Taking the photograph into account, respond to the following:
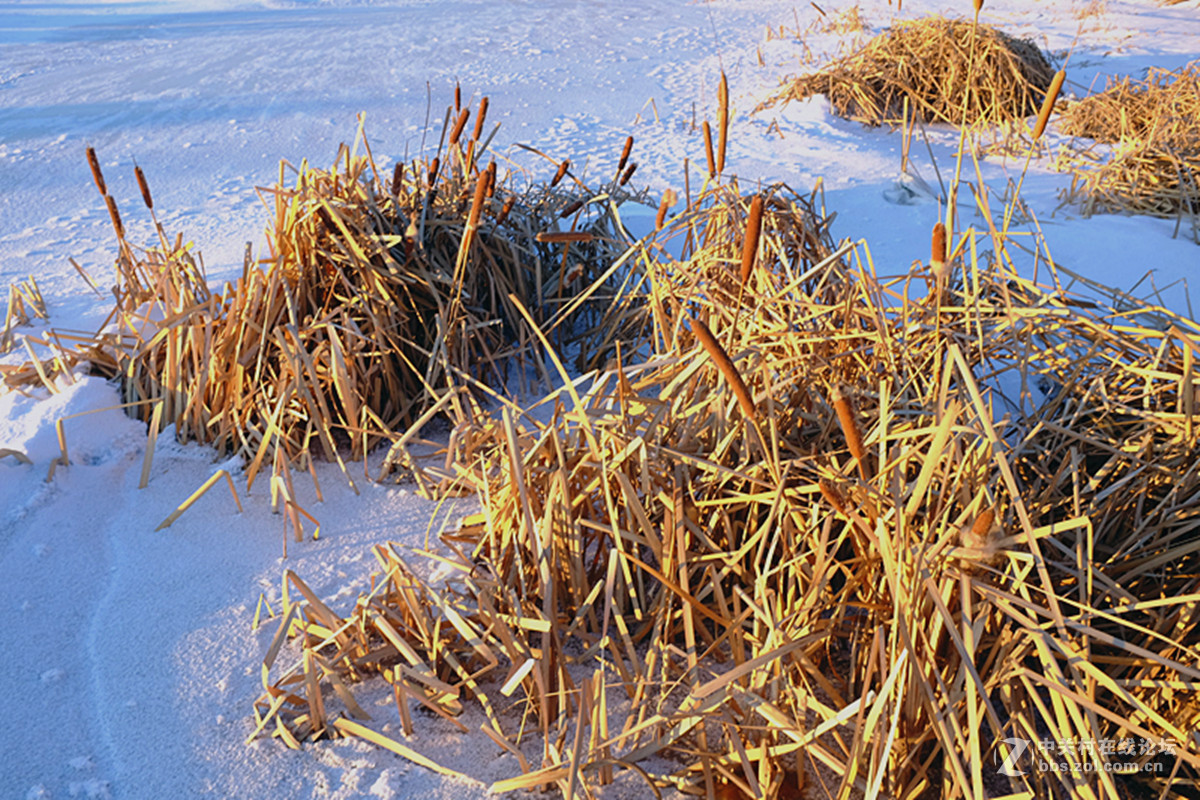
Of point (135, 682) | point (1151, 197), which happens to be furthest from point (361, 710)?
point (1151, 197)

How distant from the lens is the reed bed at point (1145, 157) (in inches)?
97.6

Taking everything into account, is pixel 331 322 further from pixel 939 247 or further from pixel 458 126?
pixel 939 247

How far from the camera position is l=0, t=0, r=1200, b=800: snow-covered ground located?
3.65 feet

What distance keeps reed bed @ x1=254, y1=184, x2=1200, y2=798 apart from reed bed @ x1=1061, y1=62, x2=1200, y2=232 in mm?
1403

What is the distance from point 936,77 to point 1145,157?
126cm

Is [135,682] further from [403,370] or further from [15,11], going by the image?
[15,11]

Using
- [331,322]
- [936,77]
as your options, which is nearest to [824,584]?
[331,322]

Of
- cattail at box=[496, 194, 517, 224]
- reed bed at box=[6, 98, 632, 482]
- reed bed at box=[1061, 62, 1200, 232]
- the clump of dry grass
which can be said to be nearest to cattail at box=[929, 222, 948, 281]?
reed bed at box=[6, 98, 632, 482]

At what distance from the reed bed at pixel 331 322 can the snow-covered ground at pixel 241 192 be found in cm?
11

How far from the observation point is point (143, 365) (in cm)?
173

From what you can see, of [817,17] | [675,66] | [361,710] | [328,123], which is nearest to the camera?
[361,710]

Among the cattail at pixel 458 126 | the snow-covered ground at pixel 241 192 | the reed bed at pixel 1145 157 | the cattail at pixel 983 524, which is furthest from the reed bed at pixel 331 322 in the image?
the reed bed at pixel 1145 157

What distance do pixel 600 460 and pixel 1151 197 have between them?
7.15ft

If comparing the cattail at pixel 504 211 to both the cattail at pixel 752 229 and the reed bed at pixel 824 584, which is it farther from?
the cattail at pixel 752 229
